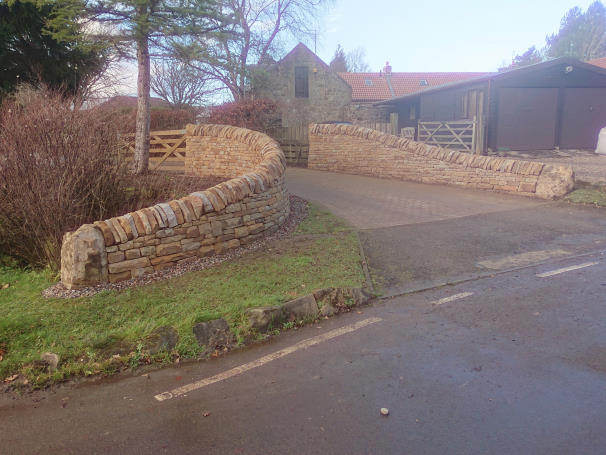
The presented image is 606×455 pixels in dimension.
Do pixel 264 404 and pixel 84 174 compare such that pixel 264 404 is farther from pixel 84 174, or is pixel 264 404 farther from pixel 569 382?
pixel 84 174

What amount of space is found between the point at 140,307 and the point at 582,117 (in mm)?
22449

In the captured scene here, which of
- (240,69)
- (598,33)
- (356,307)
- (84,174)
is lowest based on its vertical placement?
(356,307)

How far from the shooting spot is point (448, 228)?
8883 mm

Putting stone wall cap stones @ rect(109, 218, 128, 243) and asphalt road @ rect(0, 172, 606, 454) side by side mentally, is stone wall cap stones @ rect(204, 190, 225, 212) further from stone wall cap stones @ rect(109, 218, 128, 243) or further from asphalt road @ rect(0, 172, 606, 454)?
asphalt road @ rect(0, 172, 606, 454)

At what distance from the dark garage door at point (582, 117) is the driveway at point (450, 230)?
1163cm

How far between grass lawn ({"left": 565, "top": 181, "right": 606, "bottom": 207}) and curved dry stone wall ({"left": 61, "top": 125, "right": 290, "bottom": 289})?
6.68 m

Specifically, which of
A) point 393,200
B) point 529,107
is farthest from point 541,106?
point 393,200

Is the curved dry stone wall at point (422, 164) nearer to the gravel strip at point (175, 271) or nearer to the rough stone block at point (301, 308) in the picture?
the gravel strip at point (175, 271)

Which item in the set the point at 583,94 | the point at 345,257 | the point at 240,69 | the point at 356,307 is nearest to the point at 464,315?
the point at 356,307

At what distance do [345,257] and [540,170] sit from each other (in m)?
7.28

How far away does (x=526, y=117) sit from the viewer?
21062mm

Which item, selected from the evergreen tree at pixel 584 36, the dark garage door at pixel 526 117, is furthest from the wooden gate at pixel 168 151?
the evergreen tree at pixel 584 36

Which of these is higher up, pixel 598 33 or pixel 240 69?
pixel 598 33

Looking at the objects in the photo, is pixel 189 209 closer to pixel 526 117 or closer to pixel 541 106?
pixel 526 117
